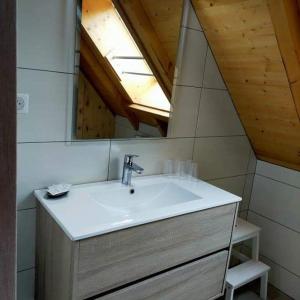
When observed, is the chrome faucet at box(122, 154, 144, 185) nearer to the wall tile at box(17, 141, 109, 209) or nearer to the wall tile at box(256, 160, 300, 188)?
the wall tile at box(17, 141, 109, 209)

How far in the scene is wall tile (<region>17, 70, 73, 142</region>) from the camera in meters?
1.31

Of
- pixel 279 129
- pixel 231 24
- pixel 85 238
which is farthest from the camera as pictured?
pixel 279 129

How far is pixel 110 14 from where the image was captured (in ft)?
4.79

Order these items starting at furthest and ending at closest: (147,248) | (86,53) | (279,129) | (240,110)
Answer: (240,110)
(279,129)
(86,53)
(147,248)

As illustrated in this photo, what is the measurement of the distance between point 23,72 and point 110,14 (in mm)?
503

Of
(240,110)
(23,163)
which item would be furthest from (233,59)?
(23,163)

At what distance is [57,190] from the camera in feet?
4.48

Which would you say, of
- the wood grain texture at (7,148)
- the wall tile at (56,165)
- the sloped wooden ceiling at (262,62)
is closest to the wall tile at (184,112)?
the sloped wooden ceiling at (262,62)

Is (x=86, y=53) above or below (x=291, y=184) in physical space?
above

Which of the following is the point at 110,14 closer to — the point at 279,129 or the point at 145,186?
the point at 145,186

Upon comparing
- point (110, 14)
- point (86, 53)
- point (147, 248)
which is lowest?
point (147, 248)

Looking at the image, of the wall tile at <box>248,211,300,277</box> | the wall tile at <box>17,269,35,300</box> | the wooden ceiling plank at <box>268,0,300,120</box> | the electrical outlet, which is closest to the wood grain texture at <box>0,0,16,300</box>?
the electrical outlet

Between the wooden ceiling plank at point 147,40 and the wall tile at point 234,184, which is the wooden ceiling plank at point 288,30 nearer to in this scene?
the wooden ceiling plank at point 147,40

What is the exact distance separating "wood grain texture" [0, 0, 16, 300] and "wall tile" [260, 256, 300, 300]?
2226 mm
